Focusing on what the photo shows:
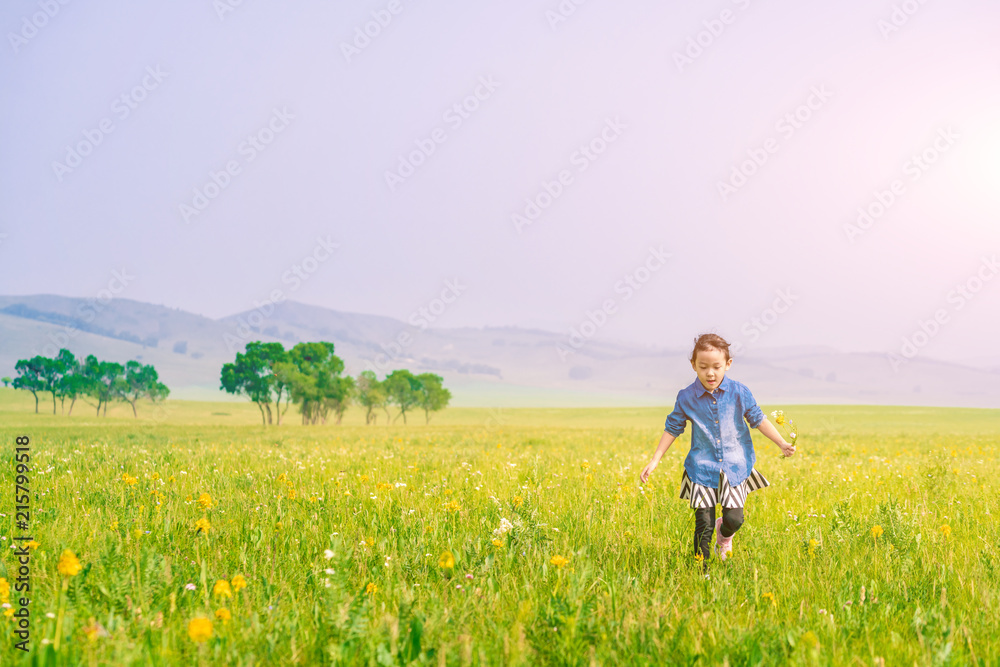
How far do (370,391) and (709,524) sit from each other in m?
83.8

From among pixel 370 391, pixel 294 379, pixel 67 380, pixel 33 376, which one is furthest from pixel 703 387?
pixel 33 376

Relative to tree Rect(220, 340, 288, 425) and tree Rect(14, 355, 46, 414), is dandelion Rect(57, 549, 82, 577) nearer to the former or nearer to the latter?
tree Rect(220, 340, 288, 425)

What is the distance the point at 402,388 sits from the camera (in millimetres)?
90938

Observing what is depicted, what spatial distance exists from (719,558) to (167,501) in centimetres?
560

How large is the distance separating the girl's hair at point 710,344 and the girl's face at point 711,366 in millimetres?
30

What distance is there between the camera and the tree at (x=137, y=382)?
102625 mm

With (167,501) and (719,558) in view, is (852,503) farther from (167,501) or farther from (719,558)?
(167,501)

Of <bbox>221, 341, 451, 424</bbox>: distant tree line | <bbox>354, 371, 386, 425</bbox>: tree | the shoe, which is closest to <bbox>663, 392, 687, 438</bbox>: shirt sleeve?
the shoe

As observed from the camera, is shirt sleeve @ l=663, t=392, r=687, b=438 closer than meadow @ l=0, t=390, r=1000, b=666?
No

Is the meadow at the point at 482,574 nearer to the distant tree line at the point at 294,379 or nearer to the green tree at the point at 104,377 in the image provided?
Answer: the distant tree line at the point at 294,379

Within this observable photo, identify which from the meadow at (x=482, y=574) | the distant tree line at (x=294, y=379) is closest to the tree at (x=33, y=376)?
the distant tree line at (x=294, y=379)

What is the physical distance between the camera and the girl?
4.94 meters

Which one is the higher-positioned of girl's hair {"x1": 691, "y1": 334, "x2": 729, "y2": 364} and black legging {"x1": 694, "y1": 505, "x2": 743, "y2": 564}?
girl's hair {"x1": 691, "y1": 334, "x2": 729, "y2": 364}

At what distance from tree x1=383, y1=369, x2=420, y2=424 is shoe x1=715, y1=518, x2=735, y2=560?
284ft
